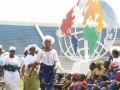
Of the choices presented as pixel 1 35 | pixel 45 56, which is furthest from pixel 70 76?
pixel 1 35

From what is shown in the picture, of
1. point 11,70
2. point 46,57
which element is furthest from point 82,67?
point 46,57

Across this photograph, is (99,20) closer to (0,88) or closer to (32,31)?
(0,88)

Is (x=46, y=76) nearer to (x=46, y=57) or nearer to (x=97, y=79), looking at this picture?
(x=46, y=57)

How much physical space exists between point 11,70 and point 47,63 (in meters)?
2.52

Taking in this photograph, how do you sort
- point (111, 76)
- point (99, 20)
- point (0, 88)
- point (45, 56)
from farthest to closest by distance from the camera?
point (99, 20) < point (0, 88) < point (111, 76) < point (45, 56)

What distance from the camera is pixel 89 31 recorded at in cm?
1673

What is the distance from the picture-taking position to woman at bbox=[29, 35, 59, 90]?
29.5ft

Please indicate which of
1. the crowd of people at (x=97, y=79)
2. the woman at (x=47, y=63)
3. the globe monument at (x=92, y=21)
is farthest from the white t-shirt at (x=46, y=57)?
the globe monument at (x=92, y=21)

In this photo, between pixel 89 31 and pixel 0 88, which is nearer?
pixel 0 88

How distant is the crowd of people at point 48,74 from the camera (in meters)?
8.98

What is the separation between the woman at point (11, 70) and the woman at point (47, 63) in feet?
7.17

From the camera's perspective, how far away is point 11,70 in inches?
445

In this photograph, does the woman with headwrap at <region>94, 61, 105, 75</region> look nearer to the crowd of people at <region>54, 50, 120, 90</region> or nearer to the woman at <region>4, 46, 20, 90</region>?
the crowd of people at <region>54, 50, 120, 90</region>

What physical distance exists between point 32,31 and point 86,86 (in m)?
27.5
